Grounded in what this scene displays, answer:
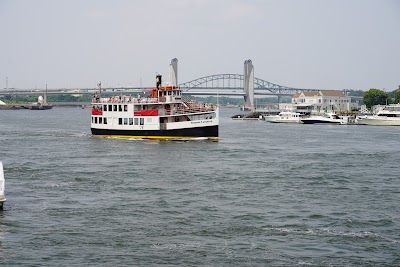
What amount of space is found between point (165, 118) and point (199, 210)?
3566cm

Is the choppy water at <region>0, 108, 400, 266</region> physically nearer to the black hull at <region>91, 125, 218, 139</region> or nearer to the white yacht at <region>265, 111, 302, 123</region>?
the black hull at <region>91, 125, 218, 139</region>

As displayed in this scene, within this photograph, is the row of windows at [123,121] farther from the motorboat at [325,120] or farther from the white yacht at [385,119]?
the white yacht at [385,119]

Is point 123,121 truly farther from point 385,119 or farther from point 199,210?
point 385,119

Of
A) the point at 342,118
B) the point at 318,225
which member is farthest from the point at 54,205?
the point at 342,118

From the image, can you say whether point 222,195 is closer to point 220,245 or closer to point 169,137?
point 220,245

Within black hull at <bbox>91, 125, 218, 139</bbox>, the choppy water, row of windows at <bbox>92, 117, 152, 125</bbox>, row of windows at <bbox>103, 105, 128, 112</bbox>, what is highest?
row of windows at <bbox>103, 105, 128, 112</bbox>

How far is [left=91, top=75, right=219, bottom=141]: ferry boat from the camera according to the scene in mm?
62438

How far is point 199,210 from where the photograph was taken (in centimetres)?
2806

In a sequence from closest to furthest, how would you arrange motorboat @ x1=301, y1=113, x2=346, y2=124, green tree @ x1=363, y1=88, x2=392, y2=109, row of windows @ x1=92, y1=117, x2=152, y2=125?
row of windows @ x1=92, y1=117, x2=152, y2=125, motorboat @ x1=301, y1=113, x2=346, y2=124, green tree @ x1=363, y1=88, x2=392, y2=109

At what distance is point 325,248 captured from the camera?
872 inches

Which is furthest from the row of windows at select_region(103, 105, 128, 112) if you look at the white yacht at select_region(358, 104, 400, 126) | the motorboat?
the white yacht at select_region(358, 104, 400, 126)

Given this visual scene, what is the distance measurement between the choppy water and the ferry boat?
Result: 12.5 metres

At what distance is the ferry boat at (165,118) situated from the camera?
205 ft

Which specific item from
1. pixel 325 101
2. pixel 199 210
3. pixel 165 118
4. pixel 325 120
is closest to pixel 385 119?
pixel 325 120
